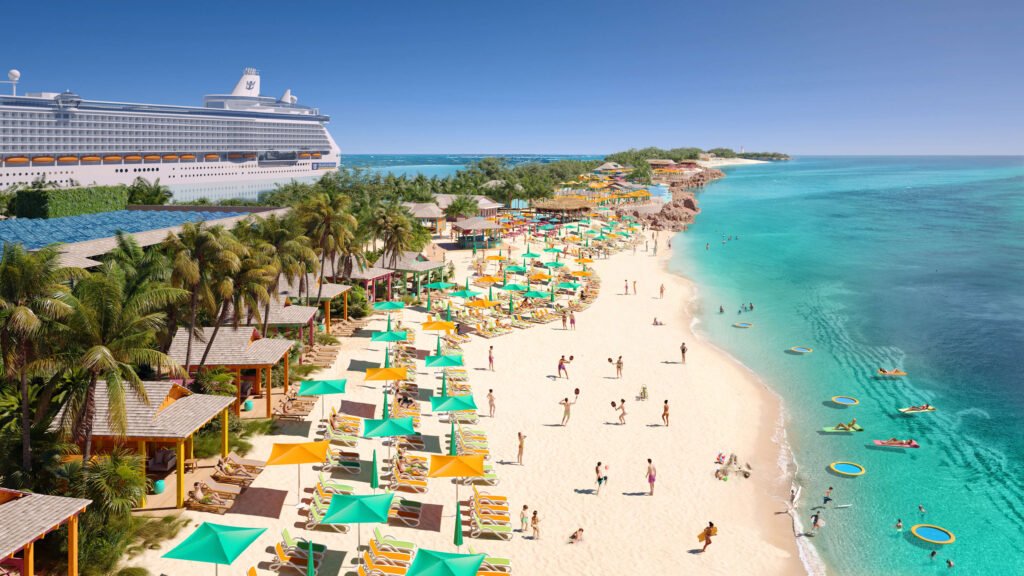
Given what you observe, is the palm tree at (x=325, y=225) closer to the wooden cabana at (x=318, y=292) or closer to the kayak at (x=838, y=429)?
the wooden cabana at (x=318, y=292)

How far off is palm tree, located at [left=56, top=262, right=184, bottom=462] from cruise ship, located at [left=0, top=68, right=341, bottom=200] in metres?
62.4

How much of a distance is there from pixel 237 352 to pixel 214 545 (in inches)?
316

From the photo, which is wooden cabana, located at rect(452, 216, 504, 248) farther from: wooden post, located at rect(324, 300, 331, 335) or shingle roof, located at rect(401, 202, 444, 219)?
wooden post, located at rect(324, 300, 331, 335)

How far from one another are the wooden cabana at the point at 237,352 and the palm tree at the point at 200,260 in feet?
0.86

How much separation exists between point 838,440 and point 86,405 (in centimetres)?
1901

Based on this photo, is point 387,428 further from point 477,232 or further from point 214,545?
point 477,232

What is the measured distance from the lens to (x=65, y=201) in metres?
33.6

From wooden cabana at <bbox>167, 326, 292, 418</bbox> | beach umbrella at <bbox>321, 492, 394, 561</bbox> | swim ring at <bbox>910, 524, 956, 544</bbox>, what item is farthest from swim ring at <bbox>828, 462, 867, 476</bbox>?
wooden cabana at <bbox>167, 326, 292, 418</bbox>

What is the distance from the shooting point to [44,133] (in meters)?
74.6

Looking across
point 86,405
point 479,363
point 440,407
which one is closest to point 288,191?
point 479,363

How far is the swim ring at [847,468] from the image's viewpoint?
17.0 m

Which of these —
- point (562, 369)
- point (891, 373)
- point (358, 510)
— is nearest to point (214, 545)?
point (358, 510)

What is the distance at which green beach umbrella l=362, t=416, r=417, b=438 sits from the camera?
1519 centimetres

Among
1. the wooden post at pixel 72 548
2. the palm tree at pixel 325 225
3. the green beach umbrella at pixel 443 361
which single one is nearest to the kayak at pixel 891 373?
the green beach umbrella at pixel 443 361
